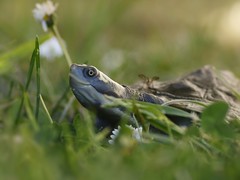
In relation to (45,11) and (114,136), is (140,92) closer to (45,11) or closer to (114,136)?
(114,136)

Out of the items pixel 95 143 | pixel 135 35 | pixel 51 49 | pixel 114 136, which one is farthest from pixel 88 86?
pixel 135 35

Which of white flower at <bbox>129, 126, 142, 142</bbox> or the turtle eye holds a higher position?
the turtle eye

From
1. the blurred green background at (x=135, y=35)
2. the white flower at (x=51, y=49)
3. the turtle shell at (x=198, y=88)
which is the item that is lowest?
the blurred green background at (x=135, y=35)

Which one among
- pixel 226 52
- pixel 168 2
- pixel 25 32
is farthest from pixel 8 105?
pixel 168 2

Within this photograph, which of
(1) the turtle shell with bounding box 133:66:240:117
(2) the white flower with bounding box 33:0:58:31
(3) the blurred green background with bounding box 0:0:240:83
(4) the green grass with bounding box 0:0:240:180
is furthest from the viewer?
(3) the blurred green background with bounding box 0:0:240:83

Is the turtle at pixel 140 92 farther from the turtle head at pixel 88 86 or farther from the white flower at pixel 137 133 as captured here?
the white flower at pixel 137 133

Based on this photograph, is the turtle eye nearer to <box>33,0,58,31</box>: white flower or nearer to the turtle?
the turtle

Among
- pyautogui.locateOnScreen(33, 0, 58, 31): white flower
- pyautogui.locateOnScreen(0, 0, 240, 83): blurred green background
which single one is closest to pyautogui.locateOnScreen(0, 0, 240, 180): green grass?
pyautogui.locateOnScreen(33, 0, 58, 31): white flower

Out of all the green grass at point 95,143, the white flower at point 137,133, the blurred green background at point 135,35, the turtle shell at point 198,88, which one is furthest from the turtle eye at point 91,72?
the blurred green background at point 135,35
